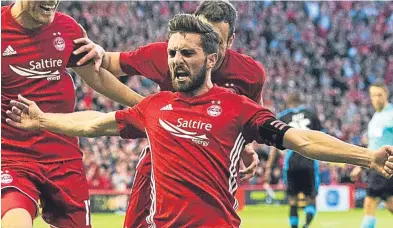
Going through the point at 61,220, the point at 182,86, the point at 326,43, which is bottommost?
the point at 326,43

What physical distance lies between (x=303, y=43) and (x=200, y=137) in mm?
26438

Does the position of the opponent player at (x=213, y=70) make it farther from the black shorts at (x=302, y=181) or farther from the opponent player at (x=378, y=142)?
the black shorts at (x=302, y=181)

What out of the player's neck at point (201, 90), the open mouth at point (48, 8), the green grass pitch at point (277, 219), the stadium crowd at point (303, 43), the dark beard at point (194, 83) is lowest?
the green grass pitch at point (277, 219)

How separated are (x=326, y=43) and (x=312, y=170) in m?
18.2

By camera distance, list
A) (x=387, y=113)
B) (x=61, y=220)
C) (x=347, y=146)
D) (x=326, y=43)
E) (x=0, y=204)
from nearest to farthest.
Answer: (x=347, y=146) → (x=0, y=204) → (x=61, y=220) → (x=387, y=113) → (x=326, y=43)

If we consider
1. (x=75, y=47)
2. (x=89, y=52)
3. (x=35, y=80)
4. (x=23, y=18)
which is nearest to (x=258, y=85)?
(x=89, y=52)

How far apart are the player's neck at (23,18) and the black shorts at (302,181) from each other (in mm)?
7982

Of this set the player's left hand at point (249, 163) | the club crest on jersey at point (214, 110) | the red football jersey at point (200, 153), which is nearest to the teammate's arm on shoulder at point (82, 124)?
the red football jersey at point (200, 153)

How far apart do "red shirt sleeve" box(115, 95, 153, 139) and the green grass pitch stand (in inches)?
422

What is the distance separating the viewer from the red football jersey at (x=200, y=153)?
5.19 metres

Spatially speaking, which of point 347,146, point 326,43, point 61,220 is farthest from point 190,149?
point 326,43

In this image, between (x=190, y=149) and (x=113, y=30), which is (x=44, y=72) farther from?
Result: (x=113, y=30)

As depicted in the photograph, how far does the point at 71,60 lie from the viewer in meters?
6.71

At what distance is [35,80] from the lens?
21.0 feet
